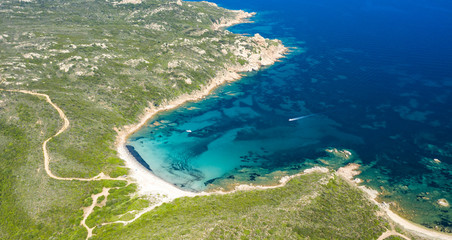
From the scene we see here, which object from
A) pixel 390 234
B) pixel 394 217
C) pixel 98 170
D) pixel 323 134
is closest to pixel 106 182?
pixel 98 170

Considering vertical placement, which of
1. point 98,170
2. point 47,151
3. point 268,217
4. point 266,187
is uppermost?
point 47,151

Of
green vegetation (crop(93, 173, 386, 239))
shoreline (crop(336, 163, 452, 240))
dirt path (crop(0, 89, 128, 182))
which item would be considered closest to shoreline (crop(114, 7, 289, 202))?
dirt path (crop(0, 89, 128, 182))

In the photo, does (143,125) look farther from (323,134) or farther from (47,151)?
(323,134)

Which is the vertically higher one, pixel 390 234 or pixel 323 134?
pixel 323 134

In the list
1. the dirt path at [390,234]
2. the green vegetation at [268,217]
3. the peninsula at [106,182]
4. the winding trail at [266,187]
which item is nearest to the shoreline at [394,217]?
the winding trail at [266,187]

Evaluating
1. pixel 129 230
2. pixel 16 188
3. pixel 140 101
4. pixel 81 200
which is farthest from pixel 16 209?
pixel 140 101

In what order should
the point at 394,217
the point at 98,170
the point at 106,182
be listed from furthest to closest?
1. the point at 98,170
2. the point at 106,182
3. the point at 394,217

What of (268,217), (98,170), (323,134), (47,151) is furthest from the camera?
(323,134)

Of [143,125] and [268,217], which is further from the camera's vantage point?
[143,125]
